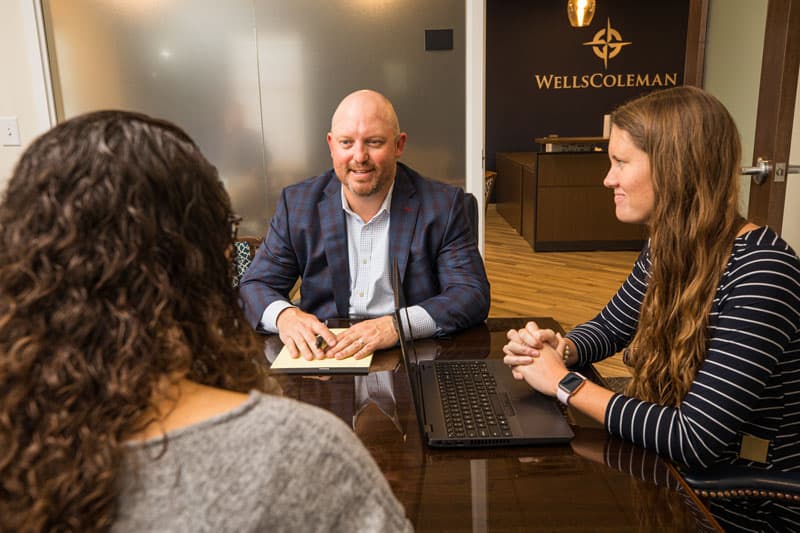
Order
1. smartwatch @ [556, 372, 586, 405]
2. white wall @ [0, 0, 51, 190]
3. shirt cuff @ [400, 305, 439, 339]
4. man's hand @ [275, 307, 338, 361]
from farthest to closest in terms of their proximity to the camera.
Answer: white wall @ [0, 0, 51, 190] → shirt cuff @ [400, 305, 439, 339] → man's hand @ [275, 307, 338, 361] → smartwatch @ [556, 372, 586, 405]

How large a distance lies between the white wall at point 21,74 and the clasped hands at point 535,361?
2.70 metres

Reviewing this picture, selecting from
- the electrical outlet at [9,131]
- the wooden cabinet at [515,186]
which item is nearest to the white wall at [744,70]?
the electrical outlet at [9,131]

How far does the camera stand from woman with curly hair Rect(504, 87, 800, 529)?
3.56 ft

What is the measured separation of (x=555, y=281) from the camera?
5004 millimetres

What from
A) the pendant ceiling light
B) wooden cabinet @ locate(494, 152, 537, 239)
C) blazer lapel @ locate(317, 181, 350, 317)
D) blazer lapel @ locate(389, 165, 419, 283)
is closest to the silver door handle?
blazer lapel @ locate(389, 165, 419, 283)

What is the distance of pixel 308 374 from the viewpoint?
1386mm

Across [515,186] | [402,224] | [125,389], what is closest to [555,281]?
[515,186]

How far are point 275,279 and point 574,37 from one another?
7550 mm

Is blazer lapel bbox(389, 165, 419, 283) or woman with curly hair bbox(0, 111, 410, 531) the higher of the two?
woman with curly hair bbox(0, 111, 410, 531)

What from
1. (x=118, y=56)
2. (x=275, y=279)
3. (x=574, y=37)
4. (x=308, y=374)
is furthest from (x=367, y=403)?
(x=574, y=37)

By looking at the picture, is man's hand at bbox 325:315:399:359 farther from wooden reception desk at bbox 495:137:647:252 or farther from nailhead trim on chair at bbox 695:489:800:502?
wooden reception desk at bbox 495:137:647:252

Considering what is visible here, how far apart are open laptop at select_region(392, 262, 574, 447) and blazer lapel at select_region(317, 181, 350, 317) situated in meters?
0.60

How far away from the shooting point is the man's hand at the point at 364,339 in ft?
4.87

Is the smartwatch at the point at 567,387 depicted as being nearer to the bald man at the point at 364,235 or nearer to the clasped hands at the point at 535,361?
the clasped hands at the point at 535,361
